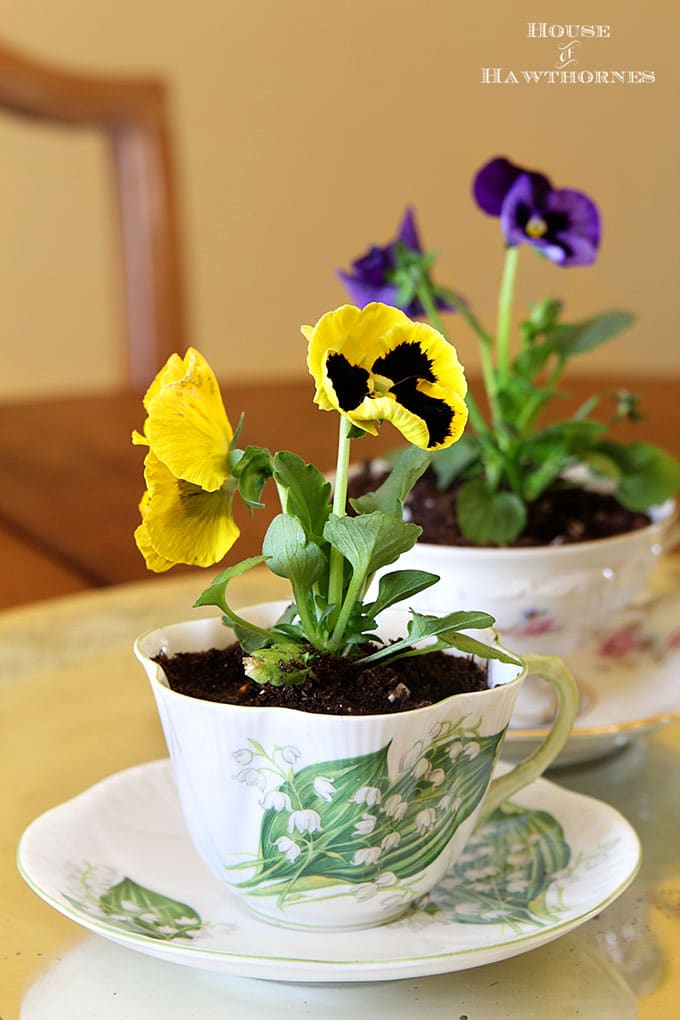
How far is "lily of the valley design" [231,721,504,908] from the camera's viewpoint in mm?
431

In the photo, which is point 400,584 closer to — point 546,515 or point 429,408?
point 429,408

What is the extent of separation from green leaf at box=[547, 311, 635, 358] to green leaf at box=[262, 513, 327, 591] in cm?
36

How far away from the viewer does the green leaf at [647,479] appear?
726 mm

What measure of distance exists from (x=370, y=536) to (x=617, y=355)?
3380mm

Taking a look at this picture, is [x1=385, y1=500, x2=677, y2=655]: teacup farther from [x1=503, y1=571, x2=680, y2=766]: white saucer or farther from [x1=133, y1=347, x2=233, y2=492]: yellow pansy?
[x1=133, y1=347, x2=233, y2=492]: yellow pansy

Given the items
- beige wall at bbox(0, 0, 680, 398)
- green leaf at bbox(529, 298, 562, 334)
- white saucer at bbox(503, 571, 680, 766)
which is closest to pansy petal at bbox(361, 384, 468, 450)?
white saucer at bbox(503, 571, 680, 766)

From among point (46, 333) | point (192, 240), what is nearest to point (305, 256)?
point (192, 240)

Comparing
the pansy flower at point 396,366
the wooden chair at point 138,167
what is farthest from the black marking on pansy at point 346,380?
the wooden chair at point 138,167

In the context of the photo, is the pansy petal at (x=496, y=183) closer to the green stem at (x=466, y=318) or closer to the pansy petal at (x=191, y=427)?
the green stem at (x=466, y=318)

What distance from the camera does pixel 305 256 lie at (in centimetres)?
Answer: 343

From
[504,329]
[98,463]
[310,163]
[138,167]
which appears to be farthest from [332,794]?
[310,163]

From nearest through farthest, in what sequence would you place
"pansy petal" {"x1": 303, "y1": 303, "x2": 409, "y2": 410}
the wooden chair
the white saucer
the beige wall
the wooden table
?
"pansy petal" {"x1": 303, "y1": 303, "x2": 409, "y2": 410} → the white saucer → the wooden table → the wooden chair → the beige wall

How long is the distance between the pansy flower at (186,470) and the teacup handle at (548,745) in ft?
0.46

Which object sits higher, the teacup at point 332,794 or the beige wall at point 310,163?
the beige wall at point 310,163
